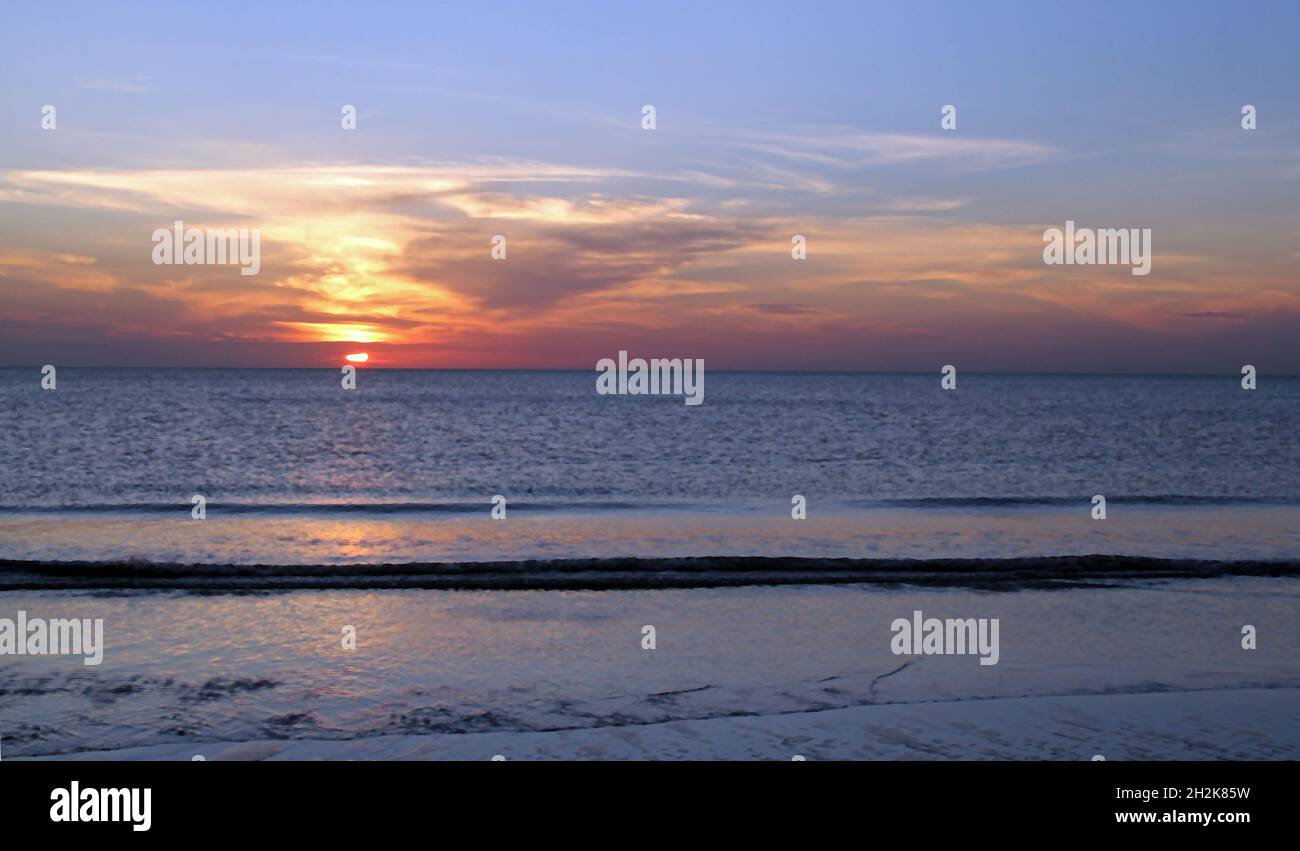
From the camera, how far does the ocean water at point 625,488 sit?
20.0 metres

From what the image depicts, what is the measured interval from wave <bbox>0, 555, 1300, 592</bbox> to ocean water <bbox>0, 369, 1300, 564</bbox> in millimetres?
1015

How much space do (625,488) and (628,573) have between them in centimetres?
1523

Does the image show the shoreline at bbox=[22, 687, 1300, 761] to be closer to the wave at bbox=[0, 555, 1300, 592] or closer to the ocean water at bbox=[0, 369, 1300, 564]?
the wave at bbox=[0, 555, 1300, 592]

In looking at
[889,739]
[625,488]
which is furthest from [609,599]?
[625,488]

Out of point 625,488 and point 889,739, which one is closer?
point 889,739

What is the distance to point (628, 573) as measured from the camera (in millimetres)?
16734

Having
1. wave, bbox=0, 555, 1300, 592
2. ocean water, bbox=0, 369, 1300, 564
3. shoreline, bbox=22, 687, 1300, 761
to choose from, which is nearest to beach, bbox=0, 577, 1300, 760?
shoreline, bbox=22, 687, 1300, 761

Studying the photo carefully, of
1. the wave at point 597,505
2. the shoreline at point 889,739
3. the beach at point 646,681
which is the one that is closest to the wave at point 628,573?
the beach at point 646,681

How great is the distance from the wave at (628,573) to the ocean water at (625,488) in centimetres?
101

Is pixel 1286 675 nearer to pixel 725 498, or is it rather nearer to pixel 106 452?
pixel 725 498

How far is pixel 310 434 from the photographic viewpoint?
59125mm

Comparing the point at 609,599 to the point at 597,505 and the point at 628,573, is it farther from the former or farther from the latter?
the point at 597,505

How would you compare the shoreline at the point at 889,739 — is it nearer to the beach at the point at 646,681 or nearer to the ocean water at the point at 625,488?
the beach at the point at 646,681

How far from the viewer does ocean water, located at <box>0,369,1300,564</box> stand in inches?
786
